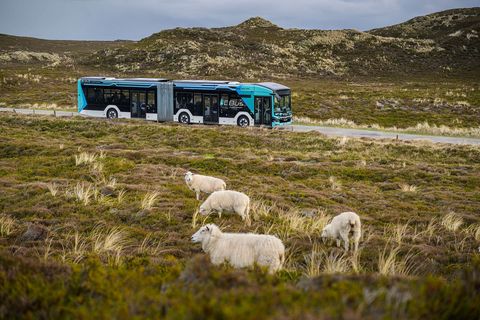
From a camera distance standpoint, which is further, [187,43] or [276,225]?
[187,43]

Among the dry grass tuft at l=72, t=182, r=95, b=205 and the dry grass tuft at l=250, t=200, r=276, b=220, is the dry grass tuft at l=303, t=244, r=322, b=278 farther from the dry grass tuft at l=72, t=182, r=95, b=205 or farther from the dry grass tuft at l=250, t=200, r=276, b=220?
the dry grass tuft at l=72, t=182, r=95, b=205

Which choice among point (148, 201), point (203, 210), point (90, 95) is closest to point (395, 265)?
point (203, 210)

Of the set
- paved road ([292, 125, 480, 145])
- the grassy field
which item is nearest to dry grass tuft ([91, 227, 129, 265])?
the grassy field

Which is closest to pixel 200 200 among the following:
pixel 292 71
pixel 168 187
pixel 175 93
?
pixel 168 187

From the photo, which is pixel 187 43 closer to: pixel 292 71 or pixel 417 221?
pixel 292 71

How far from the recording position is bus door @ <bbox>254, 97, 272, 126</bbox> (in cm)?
3612

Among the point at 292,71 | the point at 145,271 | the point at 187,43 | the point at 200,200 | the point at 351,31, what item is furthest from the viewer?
the point at 351,31

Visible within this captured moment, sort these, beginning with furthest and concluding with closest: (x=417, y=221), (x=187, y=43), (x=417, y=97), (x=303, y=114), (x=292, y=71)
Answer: (x=187, y=43) → (x=292, y=71) → (x=417, y=97) → (x=303, y=114) → (x=417, y=221)

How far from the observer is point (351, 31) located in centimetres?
13225

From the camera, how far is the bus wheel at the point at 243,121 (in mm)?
36812

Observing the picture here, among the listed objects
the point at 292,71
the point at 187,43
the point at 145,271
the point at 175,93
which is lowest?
the point at 145,271

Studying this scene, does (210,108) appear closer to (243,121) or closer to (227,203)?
(243,121)

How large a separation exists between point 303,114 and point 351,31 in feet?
296

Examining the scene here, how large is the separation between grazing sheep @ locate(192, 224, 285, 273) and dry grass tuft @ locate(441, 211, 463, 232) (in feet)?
22.2
